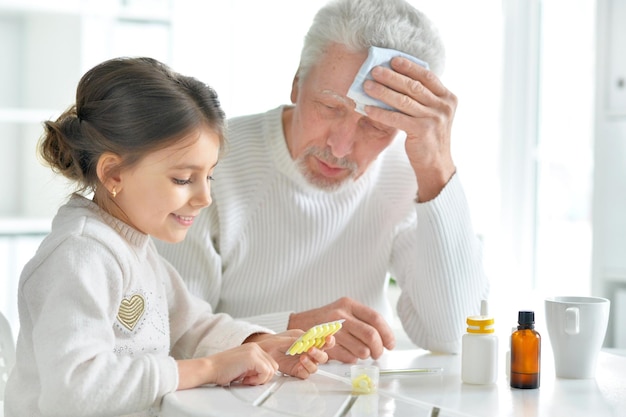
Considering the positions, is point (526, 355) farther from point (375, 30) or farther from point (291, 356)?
point (375, 30)

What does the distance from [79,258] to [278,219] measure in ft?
2.77

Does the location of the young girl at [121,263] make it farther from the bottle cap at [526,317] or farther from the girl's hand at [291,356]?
the bottle cap at [526,317]

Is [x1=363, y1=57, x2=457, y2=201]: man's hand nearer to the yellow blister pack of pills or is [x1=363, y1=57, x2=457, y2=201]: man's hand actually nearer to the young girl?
the young girl

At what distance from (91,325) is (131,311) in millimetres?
168

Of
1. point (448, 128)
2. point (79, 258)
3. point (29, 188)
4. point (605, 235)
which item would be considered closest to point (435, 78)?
point (448, 128)

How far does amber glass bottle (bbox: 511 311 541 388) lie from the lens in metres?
1.41

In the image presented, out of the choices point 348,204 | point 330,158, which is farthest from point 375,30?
point 348,204

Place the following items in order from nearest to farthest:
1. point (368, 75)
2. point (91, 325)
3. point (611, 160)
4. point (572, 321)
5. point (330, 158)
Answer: point (91, 325)
point (572, 321)
point (368, 75)
point (330, 158)
point (611, 160)

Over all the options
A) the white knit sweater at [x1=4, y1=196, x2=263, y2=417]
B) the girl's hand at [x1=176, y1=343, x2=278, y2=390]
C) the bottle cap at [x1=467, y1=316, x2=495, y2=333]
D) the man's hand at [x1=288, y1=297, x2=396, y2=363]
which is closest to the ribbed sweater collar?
the white knit sweater at [x1=4, y1=196, x2=263, y2=417]

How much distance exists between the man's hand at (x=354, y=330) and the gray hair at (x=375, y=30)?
57cm

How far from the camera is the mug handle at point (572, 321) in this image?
1481 millimetres

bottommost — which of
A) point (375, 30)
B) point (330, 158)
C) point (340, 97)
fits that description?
point (330, 158)

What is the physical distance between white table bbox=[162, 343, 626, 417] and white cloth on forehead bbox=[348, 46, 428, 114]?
1.95 feet

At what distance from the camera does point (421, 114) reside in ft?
6.15
